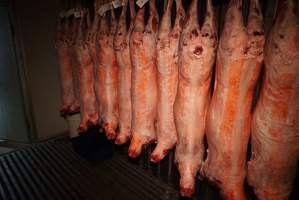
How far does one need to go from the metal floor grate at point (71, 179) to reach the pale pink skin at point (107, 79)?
0.40 m

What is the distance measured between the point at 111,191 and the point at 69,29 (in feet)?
4.61

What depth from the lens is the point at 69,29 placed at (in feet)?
6.31

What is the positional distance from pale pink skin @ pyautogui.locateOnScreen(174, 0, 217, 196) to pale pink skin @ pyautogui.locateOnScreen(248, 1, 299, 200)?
233 millimetres

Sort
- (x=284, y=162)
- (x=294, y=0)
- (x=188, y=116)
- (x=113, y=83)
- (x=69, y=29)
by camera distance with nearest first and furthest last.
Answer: (x=294, y=0) < (x=284, y=162) < (x=188, y=116) < (x=113, y=83) < (x=69, y=29)

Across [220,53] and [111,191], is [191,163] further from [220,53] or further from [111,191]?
[111,191]

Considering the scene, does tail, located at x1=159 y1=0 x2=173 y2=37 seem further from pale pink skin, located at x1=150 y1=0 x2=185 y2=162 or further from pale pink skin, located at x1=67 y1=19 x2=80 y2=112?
pale pink skin, located at x1=67 y1=19 x2=80 y2=112

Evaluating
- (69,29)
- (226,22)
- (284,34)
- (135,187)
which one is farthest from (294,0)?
(69,29)

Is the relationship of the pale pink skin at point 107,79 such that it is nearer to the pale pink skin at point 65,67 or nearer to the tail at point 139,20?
the tail at point 139,20

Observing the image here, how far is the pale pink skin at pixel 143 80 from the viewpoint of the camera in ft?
3.87

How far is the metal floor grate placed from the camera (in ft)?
5.12

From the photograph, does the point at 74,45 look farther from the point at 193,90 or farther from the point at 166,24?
the point at 193,90

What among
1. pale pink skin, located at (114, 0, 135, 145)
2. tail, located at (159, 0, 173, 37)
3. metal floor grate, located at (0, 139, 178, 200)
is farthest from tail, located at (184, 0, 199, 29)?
metal floor grate, located at (0, 139, 178, 200)

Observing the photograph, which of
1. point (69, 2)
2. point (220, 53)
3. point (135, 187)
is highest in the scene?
point (69, 2)

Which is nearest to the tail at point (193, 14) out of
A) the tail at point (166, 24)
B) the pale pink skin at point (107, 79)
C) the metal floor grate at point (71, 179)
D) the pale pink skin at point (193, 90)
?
the pale pink skin at point (193, 90)
